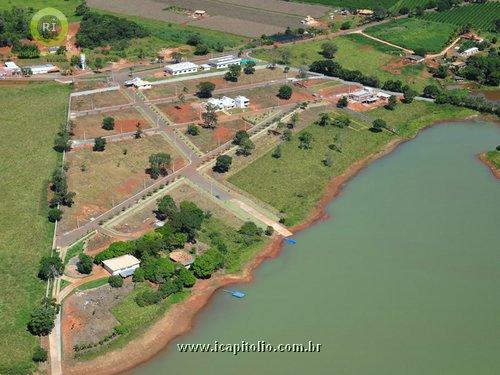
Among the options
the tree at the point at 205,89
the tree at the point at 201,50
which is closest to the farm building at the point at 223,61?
the tree at the point at 201,50

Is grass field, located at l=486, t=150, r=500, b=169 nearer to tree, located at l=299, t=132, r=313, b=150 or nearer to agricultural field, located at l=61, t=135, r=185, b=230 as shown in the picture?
tree, located at l=299, t=132, r=313, b=150

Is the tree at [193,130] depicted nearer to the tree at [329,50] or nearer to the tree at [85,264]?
the tree at [85,264]

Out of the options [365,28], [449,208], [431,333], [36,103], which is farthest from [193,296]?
[365,28]

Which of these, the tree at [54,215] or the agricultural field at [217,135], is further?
the agricultural field at [217,135]

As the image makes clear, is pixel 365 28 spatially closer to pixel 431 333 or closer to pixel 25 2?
pixel 25 2

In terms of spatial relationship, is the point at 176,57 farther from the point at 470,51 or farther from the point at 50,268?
the point at 50,268

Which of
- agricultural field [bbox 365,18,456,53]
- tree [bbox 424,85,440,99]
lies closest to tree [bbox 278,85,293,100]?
tree [bbox 424,85,440,99]
